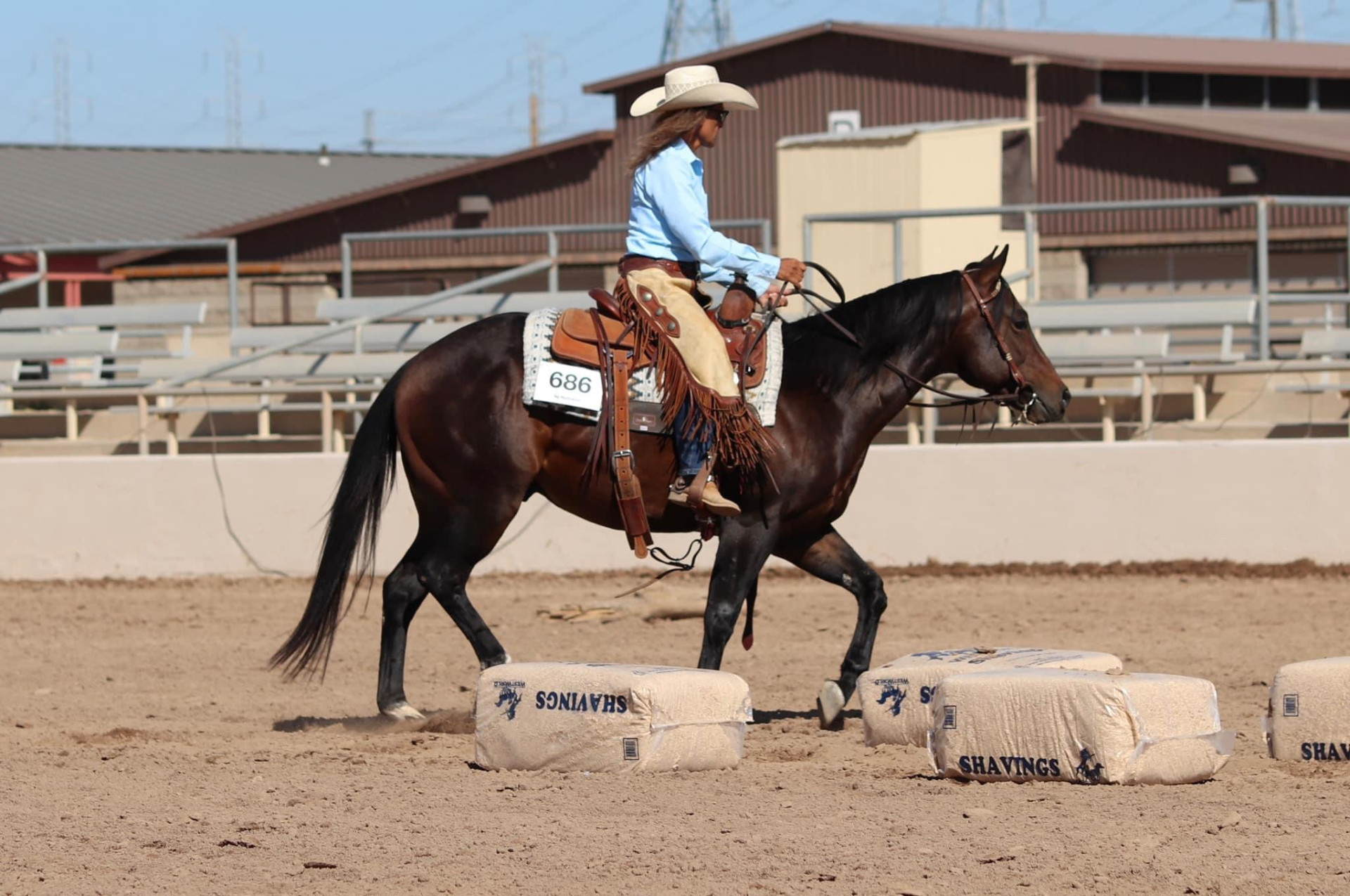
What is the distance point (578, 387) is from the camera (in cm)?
729

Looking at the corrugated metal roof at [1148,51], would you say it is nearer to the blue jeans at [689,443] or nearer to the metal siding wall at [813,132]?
the metal siding wall at [813,132]

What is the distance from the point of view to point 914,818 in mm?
5387

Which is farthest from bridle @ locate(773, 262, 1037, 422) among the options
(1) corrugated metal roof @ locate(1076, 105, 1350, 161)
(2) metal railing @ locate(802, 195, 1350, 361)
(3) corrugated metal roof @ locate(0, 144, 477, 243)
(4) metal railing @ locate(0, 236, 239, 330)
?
(3) corrugated metal roof @ locate(0, 144, 477, 243)

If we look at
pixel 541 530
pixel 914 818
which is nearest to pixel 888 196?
pixel 541 530

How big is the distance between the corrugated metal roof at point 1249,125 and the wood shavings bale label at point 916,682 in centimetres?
1898

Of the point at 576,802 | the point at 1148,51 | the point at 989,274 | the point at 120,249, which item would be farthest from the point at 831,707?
the point at 1148,51

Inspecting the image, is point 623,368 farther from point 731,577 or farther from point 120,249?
point 120,249

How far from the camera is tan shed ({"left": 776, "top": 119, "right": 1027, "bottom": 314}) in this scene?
17609 mm

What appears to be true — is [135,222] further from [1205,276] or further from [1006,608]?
[1006,608]

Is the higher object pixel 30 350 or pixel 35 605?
pixel 30 350

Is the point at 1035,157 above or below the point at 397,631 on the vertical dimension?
above

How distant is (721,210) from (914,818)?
85.7ft

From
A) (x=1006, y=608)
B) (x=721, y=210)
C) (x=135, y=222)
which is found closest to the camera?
(x=1006, y=608)

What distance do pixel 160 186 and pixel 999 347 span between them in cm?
3592
